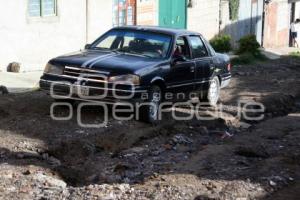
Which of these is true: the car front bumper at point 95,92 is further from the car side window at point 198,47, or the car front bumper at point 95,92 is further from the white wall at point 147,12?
the white wall at point 147,12

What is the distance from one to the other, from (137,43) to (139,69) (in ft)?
4.30

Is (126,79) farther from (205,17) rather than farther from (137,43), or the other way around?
(205,17)

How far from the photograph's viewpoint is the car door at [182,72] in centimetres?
1200

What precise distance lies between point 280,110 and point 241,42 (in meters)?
13.0

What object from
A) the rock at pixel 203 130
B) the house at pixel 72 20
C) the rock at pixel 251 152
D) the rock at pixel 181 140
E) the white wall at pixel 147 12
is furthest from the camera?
the white wall at pixel 147 12

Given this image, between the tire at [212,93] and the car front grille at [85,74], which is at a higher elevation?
the car front grille at [85,74]

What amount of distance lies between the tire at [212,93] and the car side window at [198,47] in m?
0.66

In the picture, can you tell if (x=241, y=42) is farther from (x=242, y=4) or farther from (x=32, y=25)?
(x=32, y=25)

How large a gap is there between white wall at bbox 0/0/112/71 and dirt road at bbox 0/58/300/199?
3358 mm

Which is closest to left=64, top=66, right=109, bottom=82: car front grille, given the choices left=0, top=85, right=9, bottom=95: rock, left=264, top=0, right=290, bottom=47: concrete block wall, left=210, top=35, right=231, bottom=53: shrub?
left=0, top=85, right=9, bottom=95: rock

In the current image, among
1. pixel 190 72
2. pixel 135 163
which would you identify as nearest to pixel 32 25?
pixel 190 72

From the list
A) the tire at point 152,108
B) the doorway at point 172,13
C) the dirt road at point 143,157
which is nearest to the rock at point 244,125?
the dirt road at point 143,157

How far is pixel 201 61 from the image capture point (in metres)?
13.1

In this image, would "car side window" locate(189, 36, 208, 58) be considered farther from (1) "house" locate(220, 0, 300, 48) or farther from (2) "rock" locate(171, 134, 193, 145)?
(1) "house" locate(220, 0, 300, 48)
